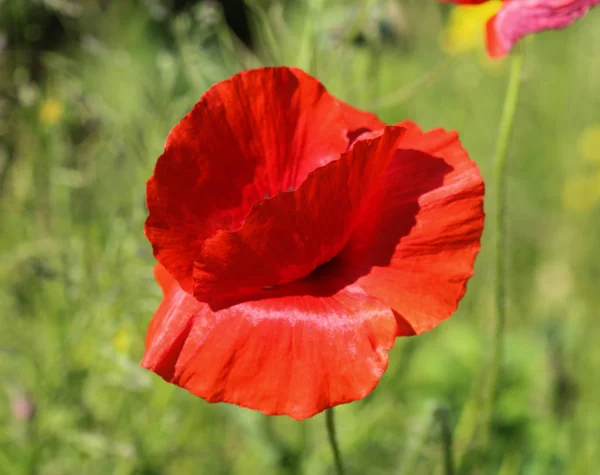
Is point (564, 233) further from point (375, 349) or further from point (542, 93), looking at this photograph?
point (375, 349)

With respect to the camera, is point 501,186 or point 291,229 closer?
point 291,229

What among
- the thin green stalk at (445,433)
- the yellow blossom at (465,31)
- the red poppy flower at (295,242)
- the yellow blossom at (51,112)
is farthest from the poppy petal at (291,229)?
the yellow blossom at (465,31)

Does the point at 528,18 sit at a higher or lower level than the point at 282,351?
higher

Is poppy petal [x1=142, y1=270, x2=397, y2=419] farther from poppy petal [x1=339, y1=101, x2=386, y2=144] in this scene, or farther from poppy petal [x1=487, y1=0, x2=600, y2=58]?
poppy petal [x1=487, y1=0, x2=600, y2=58]

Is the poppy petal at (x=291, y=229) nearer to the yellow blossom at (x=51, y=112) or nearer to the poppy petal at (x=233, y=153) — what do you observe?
the poppy petal at (x=233, y=153)

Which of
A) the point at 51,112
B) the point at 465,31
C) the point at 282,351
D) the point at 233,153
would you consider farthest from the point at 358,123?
the point at 465,31

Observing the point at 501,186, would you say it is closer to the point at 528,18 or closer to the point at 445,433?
the point at 528,18
